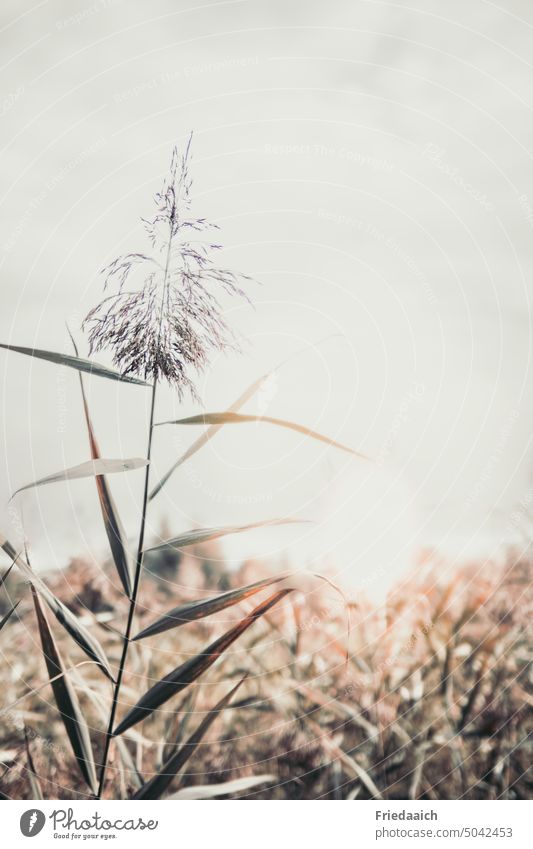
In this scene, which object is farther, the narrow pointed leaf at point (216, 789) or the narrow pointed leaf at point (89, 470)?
the narrow pointed leaf at point (216, 789)

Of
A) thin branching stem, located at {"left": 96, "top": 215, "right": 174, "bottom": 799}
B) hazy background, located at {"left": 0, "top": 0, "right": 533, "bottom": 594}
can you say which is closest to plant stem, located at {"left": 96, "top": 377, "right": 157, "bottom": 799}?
thin branching stem, located at {"left": 96, "top": 215, "right": 174, "bottom": 799}

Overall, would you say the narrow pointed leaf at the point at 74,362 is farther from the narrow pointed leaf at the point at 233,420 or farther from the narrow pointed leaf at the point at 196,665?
the narrow pointed leaf at the point at 196,665

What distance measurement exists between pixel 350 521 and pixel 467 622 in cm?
34

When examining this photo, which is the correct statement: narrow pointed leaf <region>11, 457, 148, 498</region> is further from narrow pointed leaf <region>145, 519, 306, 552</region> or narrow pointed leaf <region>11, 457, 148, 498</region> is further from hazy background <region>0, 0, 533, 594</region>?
hazy background <region>0, 0, 533, 594</region>

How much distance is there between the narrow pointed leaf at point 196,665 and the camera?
1121 mm

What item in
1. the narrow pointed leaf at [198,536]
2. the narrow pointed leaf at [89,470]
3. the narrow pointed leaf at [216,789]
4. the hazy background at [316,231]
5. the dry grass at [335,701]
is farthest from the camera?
the hazy background at [316,231]

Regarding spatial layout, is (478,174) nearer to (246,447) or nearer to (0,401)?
(246,447)

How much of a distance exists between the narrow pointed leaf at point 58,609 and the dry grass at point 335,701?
7.1 inches

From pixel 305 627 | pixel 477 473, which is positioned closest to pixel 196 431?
pixel 305 627

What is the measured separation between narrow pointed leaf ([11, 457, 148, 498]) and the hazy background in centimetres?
45

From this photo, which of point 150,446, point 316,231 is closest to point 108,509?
point 150,446

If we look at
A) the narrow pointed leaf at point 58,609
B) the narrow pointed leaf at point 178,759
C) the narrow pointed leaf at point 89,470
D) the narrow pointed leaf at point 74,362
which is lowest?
the narrow pointed leaf at point 178,759

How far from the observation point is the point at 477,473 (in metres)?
1.63

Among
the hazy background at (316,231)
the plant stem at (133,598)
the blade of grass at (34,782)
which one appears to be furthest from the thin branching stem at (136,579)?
the hazy background at (316,231)
